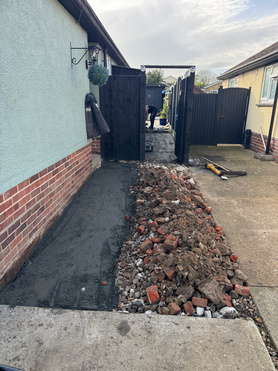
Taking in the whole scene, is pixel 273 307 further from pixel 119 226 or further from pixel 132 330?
pixel 119 226

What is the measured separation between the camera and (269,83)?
8953mm

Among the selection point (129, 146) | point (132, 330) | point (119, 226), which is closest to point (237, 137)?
Result: point (129, 146)

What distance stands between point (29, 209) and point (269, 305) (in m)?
2.70

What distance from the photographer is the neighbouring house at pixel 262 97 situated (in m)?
8.43

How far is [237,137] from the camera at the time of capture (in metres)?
10.8

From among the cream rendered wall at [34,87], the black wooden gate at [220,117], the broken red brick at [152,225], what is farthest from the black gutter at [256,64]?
the broken red brick at [152,225]

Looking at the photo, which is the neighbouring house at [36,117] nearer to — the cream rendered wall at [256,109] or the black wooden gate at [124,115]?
the black wooden gate at [124,115]

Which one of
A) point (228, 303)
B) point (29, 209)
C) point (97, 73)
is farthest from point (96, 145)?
point (228, 303)

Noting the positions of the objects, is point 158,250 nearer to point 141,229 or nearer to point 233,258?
point 141,229

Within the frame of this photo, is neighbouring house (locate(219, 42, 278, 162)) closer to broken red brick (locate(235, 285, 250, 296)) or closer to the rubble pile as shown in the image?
the rubble pile

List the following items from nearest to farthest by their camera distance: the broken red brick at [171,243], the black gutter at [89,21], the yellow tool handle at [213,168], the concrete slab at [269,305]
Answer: the concrete slab at [269,305], the broken red brick at [171,243], the black gutter at [89,21], the yellow tool handle at [213,168]

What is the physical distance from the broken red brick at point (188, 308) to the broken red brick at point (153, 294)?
25 cm

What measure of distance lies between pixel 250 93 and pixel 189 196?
786 cm

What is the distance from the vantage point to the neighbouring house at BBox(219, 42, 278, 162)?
843 centimetres
